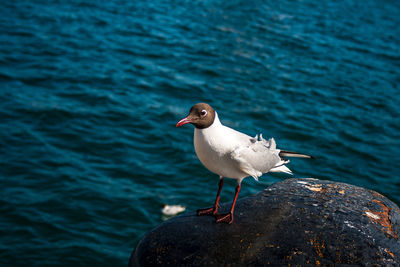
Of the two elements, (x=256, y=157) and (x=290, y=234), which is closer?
(x=290, y=234)

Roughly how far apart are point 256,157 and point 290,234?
2.87ft

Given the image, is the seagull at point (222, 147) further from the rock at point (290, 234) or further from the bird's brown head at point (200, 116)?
the rock at point (290, 234)

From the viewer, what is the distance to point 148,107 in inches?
509

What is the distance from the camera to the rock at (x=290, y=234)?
14.8 ft

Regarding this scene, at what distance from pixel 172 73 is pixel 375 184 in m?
7.22

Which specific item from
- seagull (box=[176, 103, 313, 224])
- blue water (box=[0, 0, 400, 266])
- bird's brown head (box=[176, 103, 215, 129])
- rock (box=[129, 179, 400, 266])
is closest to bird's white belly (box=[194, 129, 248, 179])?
seagull (box=[176, 103, 313, 224])

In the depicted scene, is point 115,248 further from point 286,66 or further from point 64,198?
point 286,66

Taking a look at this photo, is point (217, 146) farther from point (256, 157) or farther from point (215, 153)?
point (256, 157)

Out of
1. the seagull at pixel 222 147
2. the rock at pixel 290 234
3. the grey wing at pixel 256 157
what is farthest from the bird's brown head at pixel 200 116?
the rock at pixel 290 234

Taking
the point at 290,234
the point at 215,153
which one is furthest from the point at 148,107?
the point at 290,234

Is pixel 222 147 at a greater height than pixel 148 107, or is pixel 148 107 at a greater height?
pixel 222 147

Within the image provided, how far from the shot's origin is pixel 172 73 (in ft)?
48.8

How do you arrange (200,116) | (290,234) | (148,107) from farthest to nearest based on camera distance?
1. (148,107)
2. (290,234)
3. (200,116)

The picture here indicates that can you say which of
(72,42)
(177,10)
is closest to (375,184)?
(72,42)
